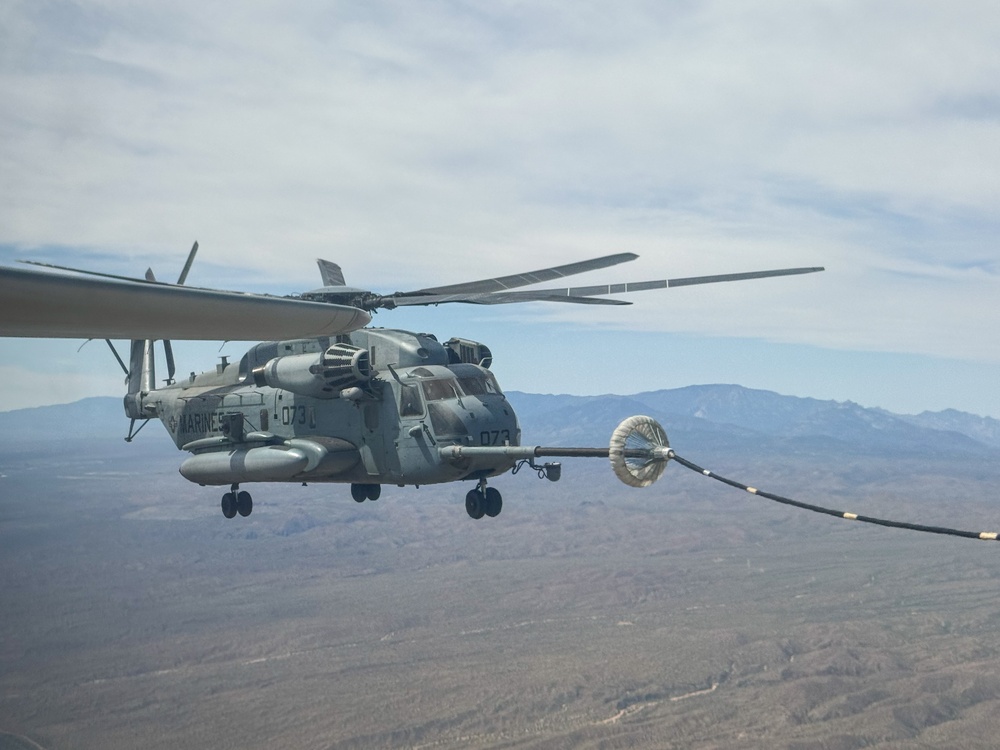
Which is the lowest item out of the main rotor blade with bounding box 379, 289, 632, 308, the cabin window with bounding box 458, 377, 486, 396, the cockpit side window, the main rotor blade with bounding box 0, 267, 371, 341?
the cockpit side window

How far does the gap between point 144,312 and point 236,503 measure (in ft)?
108

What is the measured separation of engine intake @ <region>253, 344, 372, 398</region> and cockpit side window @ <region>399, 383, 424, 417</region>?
1.31 m

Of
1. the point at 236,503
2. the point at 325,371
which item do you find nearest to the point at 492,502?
the point at 325,371

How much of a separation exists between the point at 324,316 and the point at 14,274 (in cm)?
247

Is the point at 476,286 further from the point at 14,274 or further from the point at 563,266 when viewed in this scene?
the point at 14,274

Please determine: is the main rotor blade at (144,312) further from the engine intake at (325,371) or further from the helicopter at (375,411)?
the engine intake at (325,371)

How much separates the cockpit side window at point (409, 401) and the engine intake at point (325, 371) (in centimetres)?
131

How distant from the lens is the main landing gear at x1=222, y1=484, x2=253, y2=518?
38.5 metres

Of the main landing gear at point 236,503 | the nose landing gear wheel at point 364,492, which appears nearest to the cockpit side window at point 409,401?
the nose landing gear wheel at point 364,492

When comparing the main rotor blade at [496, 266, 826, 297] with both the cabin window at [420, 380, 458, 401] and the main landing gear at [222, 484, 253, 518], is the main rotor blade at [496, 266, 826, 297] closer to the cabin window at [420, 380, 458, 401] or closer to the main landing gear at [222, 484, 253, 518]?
the cabin window at [420, 380, 458, 401]

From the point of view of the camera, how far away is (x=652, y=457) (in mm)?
25328

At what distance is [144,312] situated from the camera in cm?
754

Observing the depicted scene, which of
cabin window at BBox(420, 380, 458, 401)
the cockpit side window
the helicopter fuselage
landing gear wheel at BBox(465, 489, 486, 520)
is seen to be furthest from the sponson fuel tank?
A: landing gear wheel at BBox(465, 489, 486, 520)

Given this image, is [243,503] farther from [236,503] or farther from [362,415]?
[362,415]
